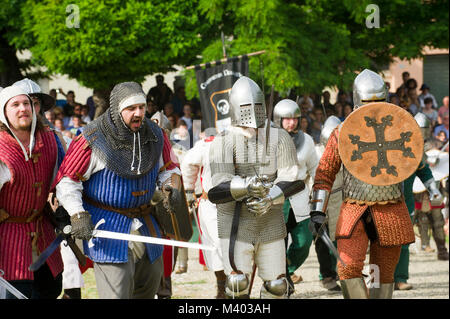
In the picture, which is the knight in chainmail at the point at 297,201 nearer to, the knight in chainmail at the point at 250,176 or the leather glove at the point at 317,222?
the knight in chainmail at the point at 250,176

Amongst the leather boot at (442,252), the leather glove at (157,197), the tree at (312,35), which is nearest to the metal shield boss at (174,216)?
the leather glove at (157,197)

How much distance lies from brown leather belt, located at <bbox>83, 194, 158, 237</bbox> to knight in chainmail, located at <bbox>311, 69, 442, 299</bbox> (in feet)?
3.46

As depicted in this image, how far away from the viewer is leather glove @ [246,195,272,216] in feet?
19.5

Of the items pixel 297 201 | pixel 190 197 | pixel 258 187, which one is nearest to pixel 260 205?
pixel 258 187

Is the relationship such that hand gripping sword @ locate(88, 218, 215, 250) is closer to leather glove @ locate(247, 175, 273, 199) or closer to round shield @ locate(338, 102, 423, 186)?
leather glove @ locate(247, 175, 273, 199)

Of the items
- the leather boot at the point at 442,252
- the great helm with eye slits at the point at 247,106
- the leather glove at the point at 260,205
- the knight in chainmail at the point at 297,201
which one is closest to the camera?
the leather glove at the point at 260,205

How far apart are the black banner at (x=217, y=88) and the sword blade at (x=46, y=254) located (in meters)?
3.27

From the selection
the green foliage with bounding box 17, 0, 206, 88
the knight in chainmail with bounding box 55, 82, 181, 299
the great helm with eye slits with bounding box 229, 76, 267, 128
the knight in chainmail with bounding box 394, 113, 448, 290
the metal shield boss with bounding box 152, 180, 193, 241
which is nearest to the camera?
the knight in chainmail with bounding box 55, 82, 181, 299

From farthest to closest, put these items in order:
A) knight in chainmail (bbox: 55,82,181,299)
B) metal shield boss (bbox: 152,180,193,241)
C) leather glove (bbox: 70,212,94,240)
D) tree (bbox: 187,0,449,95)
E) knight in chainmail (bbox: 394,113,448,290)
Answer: tree (bbox: 187,0,449,95), knight in chainmail (bbox: 394,113,448,290), metal shield boss (bbox: 152,180,193,241), knight in chainmail (bbox: 55,82,181,299), leather glove (bbox: 70,212,94,240)

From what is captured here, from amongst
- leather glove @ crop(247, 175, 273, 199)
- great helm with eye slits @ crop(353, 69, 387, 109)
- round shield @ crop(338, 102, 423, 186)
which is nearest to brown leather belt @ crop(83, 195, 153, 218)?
leather glove @ crop(247, 175, 273, 199)

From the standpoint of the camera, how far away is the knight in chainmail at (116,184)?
553 cm

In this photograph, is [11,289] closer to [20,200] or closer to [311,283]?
[20,200]
